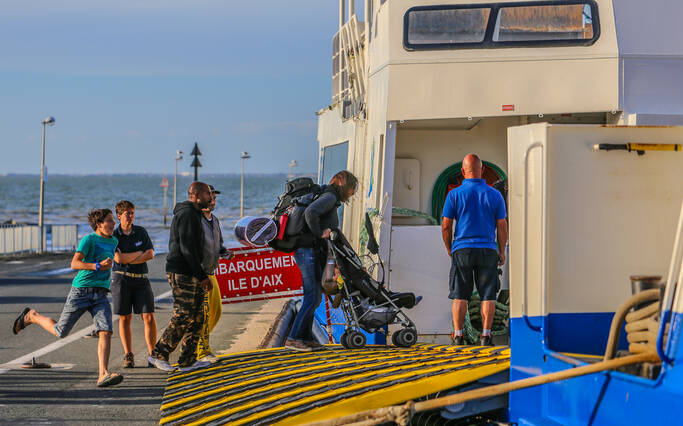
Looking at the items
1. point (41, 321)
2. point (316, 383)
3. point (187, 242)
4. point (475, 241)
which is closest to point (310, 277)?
point (187, 242)

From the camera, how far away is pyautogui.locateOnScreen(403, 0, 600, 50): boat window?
341 inches

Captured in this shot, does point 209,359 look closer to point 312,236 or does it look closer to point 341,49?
point 312,236

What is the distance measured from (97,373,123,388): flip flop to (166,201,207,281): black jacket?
49.9 inches

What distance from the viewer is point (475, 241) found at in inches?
298

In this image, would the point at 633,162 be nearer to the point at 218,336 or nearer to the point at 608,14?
the point at 608,14

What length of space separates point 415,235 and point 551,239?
418cm

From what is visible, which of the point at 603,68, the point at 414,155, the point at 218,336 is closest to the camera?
the point at 603,68

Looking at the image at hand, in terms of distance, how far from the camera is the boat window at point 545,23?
867cm

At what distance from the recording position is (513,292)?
494 cm

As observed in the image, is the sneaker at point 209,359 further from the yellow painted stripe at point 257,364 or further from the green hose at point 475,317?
the green hose at point 475,317

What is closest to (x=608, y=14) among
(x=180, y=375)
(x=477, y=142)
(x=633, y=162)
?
(x=477, y=142)

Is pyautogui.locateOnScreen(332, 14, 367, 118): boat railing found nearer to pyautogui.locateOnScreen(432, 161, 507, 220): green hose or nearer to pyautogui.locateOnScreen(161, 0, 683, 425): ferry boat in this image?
pyautogui.locateOnScreen(161, 0, 683, 425): ferry boat

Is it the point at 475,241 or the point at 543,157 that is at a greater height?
the point at 543,157

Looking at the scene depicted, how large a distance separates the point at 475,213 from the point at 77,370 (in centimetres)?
487
